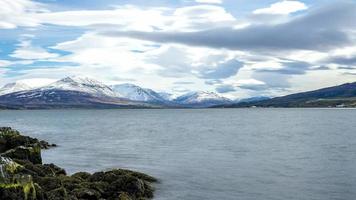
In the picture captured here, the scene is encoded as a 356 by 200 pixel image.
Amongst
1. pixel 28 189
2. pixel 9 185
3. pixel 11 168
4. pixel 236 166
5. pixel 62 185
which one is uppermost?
pixel 11 168

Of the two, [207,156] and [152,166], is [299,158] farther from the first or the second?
[152,166]

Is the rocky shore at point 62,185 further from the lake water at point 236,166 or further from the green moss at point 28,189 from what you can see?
the lake water at point 236,166

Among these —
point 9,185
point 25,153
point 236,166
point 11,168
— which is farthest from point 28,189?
point 236,166

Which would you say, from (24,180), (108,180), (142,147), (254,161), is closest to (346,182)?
(254,161)

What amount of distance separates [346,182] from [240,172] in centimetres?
1022

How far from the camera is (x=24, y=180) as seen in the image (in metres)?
26.2

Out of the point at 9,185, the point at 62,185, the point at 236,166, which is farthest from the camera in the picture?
the point at 236,166

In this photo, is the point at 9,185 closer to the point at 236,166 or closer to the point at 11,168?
the point at 11,168

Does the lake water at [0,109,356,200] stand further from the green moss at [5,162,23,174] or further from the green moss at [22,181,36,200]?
the green moss at [22,181,36,200]

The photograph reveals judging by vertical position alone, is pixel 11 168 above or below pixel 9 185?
above

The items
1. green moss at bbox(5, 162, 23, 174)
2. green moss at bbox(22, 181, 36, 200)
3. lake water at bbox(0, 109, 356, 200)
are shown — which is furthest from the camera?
lake water at bbox(0, 109, 356, 200)

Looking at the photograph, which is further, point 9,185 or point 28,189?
point 28,189

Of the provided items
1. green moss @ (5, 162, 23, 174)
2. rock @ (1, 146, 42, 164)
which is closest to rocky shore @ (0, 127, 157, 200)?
green moss @ (5, 162, 23, 174)

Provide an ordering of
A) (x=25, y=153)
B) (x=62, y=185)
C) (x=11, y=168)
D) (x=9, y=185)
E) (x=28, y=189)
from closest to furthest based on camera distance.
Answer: (x=9, y=185) → (x=28, y=189) → (x=11, y=168) → (x=62, y=185) → (x=25, y=153)
